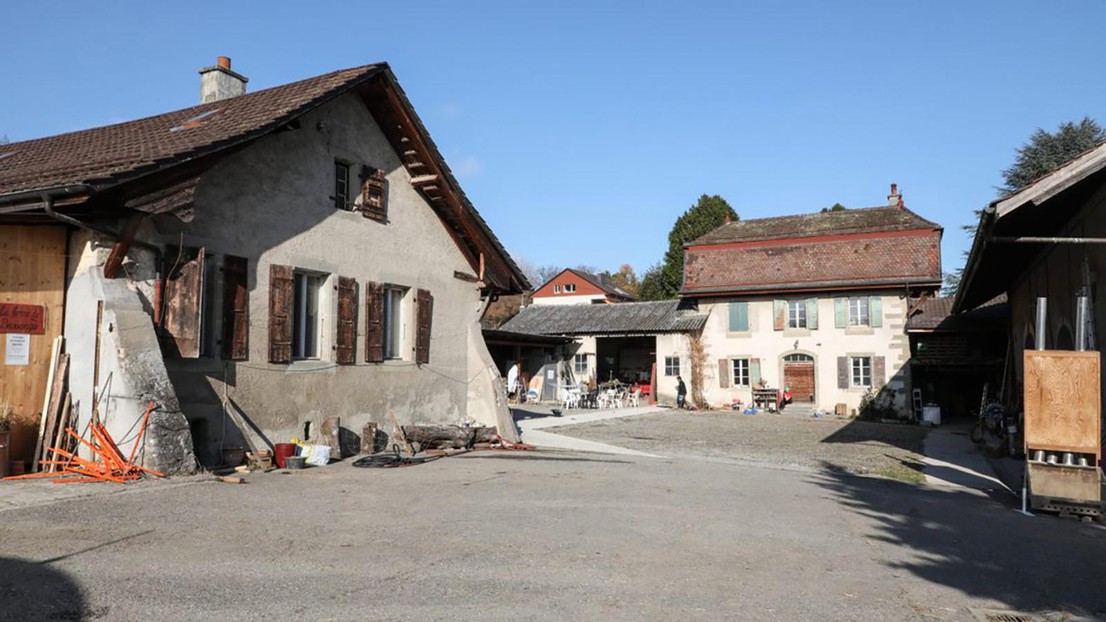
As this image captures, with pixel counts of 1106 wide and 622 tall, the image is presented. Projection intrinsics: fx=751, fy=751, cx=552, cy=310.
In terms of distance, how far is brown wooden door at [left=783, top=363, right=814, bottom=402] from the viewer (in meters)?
29.9

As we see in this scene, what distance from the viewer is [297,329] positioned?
12.3 m

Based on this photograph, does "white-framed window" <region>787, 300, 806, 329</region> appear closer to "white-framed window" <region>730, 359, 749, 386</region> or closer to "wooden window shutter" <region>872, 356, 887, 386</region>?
"white-framed window" <region>730, 359, 749, 386</region>

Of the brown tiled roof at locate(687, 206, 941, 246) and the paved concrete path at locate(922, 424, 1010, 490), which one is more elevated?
the brown tiled roof at locate(687, 206, 941, 246)

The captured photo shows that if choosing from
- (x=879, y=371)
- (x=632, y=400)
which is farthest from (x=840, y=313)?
(x=632, y=400)

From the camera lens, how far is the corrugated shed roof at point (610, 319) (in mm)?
31906

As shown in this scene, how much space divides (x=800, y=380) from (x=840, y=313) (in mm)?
3072

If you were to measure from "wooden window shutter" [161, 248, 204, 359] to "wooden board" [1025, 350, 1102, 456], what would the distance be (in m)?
10.3

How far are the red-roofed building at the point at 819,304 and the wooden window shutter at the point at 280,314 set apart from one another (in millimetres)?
22404

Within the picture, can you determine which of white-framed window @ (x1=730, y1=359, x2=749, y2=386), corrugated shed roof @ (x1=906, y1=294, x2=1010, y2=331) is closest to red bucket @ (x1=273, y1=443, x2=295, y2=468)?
corrugated shed roof @ (x1=906, y1=294, x2=1010, y2=331)

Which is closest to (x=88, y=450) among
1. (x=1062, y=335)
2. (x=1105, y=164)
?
(x=1105, y=164)

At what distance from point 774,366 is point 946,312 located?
21.7ft

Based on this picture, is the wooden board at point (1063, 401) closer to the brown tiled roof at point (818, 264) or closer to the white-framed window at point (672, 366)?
the brown tiled roof at point (818, 264)

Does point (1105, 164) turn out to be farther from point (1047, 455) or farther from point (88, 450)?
point (88, 450)

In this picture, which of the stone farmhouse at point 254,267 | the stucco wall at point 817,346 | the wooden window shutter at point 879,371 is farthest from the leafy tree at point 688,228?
the stone farmhouse at point 254,267
